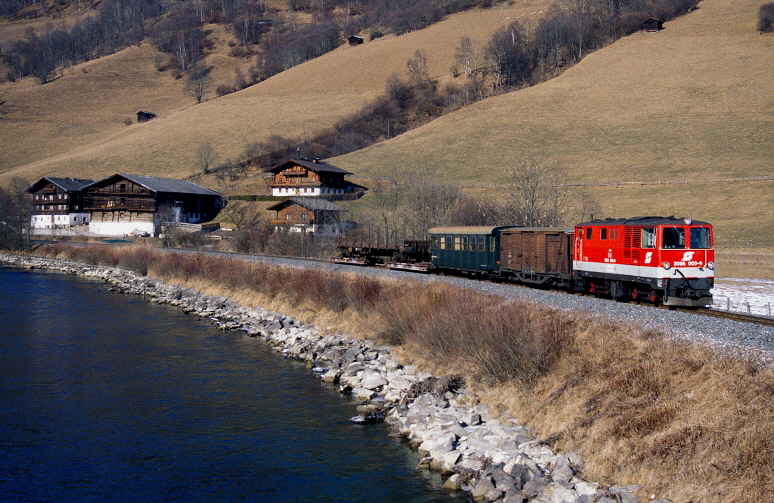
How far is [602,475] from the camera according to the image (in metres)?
12.1

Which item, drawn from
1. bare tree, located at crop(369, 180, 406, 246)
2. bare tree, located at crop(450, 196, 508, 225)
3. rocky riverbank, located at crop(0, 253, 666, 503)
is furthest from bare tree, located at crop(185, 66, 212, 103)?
rocky riverbank, located at crop(0, 253, 666, 503)

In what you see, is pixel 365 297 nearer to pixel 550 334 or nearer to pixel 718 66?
pixel 550 334

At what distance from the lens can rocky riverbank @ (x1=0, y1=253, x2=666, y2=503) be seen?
482 inches

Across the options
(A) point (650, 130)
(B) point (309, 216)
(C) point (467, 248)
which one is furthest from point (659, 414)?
(A) point (650, 130)

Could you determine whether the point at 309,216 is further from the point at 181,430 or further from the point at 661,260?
the point at 181,430

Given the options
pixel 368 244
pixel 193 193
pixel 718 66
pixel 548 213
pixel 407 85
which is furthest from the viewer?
pixel 407 85

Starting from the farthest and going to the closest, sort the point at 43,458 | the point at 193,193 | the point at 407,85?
the point at 407,85
the point at 193,193
the point at 43,458

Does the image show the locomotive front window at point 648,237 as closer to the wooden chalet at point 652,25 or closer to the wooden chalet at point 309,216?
the wooden chalet at point 309,216

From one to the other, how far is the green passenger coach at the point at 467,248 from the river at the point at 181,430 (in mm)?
12740

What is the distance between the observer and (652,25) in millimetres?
Answer: 122438

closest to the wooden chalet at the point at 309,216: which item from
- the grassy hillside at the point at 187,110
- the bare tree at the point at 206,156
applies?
the bare tree at the point at 206,156

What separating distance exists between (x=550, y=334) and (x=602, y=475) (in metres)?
5.05

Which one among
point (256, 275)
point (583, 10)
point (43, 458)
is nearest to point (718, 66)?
point (583, 10)

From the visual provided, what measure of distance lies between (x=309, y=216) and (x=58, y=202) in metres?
50.6
